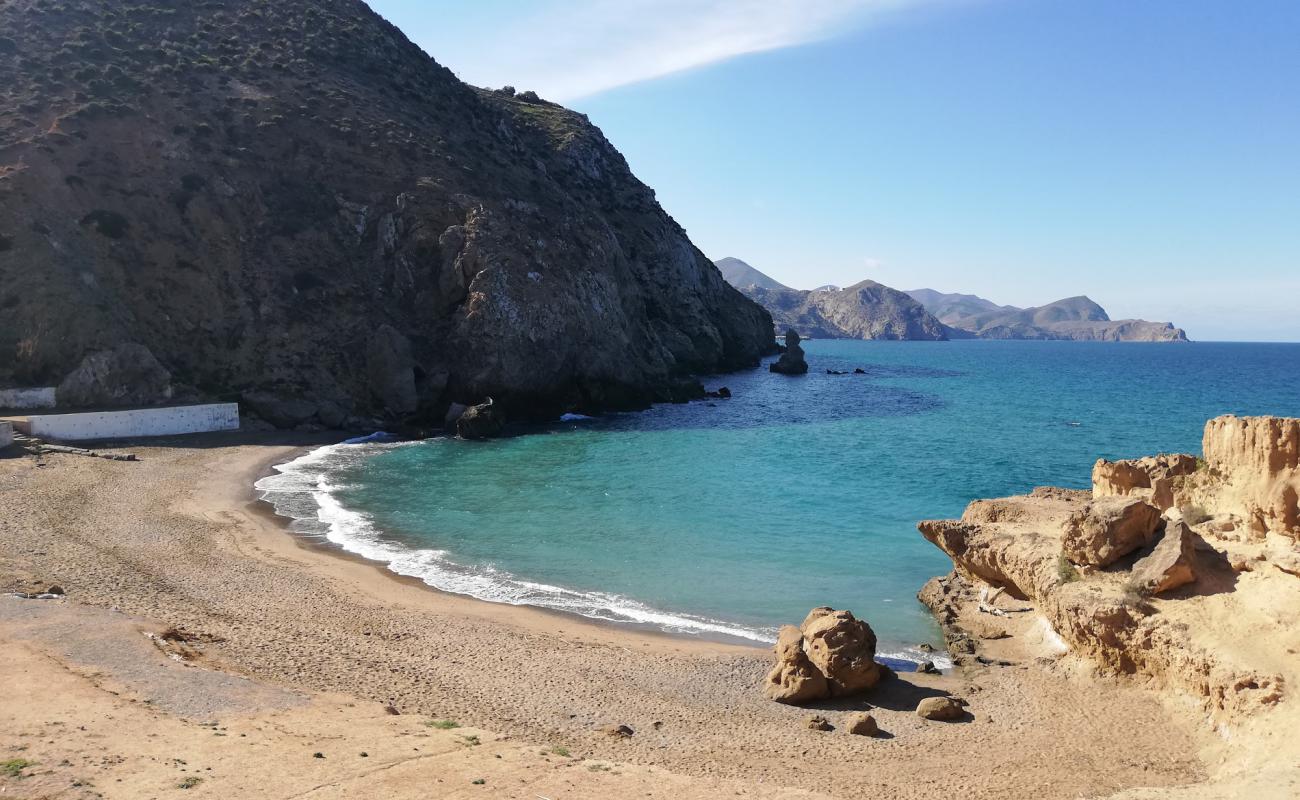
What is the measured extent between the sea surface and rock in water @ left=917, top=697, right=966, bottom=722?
10.5 ft

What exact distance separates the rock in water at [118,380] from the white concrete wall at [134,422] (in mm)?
1799

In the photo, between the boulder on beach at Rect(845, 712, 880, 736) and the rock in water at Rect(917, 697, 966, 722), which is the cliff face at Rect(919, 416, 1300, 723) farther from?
the boulder on beach at Rect(845, 712, 880, 736)

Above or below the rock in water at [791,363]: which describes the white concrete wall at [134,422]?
below

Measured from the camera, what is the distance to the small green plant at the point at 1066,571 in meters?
15.6

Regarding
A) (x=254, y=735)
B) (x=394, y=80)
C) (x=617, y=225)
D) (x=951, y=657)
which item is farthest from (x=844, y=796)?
(x=617, y=225)

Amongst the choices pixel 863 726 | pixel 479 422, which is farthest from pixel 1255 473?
pixel 479 422

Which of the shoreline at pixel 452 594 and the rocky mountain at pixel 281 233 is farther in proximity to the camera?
the rocky mountain at pixel 281 233

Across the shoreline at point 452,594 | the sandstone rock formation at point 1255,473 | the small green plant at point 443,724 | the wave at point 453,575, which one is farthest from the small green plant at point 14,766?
the sandstone rock formation at point 1255,473

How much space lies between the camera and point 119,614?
15805 mm

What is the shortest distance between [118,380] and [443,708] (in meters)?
35.9

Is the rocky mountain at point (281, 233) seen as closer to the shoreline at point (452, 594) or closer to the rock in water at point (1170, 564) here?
the shoreline at point (452, 594)

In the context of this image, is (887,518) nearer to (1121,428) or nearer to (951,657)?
(951,657)

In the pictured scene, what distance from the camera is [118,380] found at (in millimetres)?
41000

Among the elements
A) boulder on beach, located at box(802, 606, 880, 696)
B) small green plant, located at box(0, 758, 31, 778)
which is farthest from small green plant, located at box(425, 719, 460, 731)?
boulder on beach, located at box(802, 606, 880, 696)
